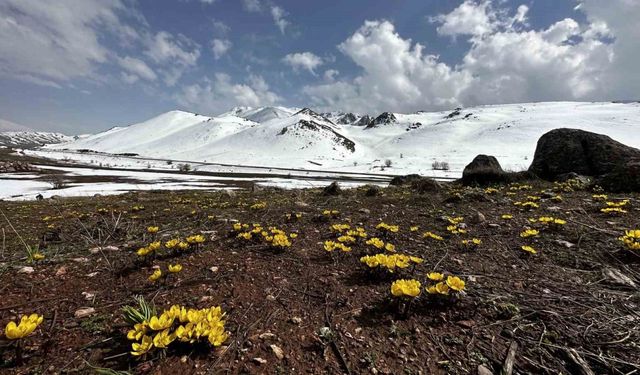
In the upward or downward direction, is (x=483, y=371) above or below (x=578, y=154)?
below

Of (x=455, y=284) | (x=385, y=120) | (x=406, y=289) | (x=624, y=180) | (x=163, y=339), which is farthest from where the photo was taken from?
(x=385, y=120)

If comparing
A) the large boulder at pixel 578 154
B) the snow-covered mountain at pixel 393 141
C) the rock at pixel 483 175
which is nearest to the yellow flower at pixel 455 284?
the rock at pixel 483 175

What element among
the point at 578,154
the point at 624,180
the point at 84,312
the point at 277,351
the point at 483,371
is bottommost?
the point at 483,371

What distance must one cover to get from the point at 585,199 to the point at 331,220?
24.8ft

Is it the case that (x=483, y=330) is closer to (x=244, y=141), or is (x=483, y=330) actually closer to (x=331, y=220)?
(x=331, y=220)

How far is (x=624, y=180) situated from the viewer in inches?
375

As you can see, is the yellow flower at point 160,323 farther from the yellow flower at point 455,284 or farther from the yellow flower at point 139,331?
the yellow flower at point 455,284

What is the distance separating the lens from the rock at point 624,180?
30.5ft

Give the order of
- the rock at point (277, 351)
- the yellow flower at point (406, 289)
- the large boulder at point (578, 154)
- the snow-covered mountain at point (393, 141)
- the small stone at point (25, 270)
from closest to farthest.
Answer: the rock at point (277, 351) < the yellow flower at point (406, 289) < the small stone at point (25, 270) < the large boulder at point (578, 154) < the snow-covered mountain at point (393, 141)

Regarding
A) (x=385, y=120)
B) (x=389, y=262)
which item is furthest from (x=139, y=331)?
(x=385, y=120)

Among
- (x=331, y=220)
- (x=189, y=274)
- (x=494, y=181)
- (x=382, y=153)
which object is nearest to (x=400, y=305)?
(x=189, y=274)

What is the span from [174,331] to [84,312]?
4.58ft

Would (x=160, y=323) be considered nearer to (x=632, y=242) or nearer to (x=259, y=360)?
(x=259, y=360)

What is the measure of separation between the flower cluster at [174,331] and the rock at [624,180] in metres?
12.4
